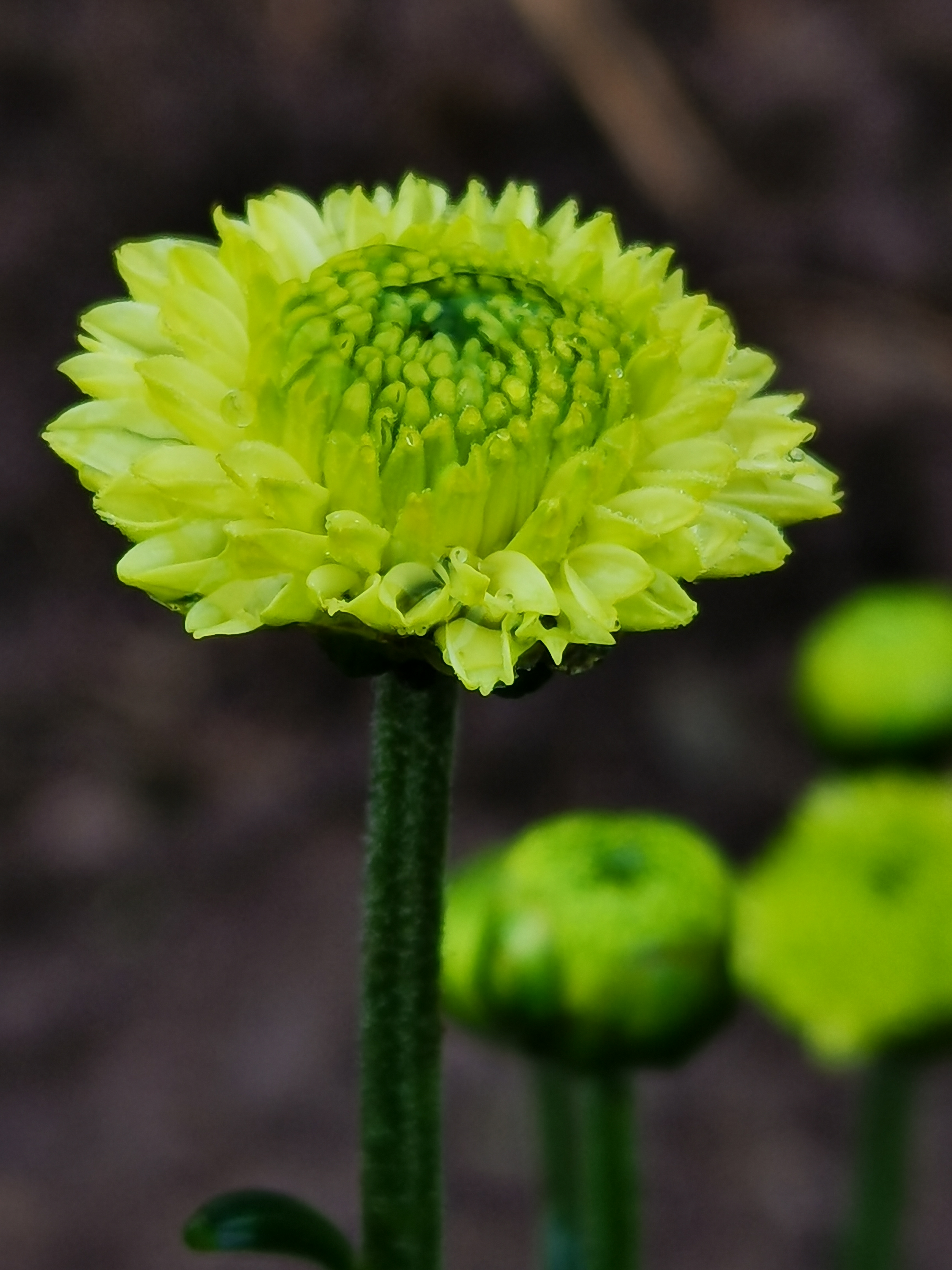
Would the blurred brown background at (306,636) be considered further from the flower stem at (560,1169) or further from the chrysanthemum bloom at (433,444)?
the chrysanthemum bloom at (433,444)

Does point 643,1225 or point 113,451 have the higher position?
point 113,451

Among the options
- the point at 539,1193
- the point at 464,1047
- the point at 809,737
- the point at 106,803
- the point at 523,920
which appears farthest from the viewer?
the point at 106,803

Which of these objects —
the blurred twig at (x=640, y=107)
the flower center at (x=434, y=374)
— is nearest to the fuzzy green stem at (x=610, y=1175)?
the flower center at (x=434, y=374)

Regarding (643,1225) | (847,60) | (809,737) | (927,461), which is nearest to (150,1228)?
(643,1225)

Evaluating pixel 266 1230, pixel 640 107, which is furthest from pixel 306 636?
pixel 266 1230

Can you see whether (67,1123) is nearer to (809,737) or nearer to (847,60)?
(809,737)

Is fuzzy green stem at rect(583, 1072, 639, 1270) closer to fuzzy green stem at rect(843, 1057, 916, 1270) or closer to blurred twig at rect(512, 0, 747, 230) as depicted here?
fuzzy green stem at rect(843, 1057, 916, 1270)

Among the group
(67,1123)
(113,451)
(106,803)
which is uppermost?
(106,803)
